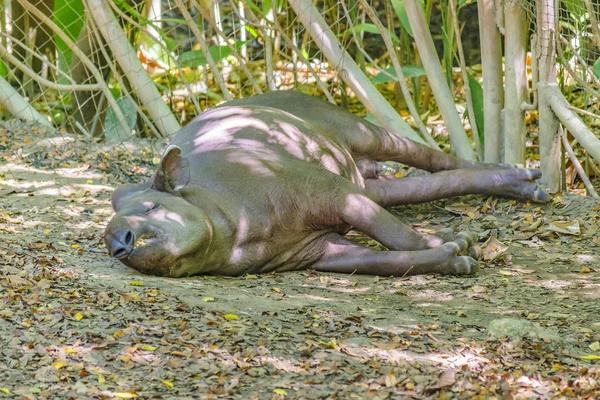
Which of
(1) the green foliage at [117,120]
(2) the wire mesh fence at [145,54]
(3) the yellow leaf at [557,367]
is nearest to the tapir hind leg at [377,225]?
(2) the wire mesh fence at [145,54]

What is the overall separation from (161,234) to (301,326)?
41.6 inches

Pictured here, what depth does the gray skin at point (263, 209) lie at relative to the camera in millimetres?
4605

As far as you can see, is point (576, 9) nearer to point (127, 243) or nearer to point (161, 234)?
point (161, 234)

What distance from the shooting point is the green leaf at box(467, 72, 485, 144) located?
22.0 ft

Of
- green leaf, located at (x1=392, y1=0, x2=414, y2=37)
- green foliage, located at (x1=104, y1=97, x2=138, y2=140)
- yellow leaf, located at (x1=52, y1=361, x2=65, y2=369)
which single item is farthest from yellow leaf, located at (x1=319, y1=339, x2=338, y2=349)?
green foliage, located at (x1=104, y1=97, x2=138, y2=140)

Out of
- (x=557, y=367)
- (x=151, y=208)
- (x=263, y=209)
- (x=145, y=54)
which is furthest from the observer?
(x=145, y=54)

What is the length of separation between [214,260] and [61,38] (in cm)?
350

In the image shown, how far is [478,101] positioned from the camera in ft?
22.0

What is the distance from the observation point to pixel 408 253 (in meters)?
4.96

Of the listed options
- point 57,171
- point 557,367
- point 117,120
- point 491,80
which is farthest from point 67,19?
point 557,367

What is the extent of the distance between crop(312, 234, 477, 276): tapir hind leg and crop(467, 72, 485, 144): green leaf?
5.89ft

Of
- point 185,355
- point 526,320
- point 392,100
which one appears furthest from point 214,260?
point 392,100

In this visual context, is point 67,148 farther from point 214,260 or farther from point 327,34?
point 214,260

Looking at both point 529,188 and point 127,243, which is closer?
point 127,243
